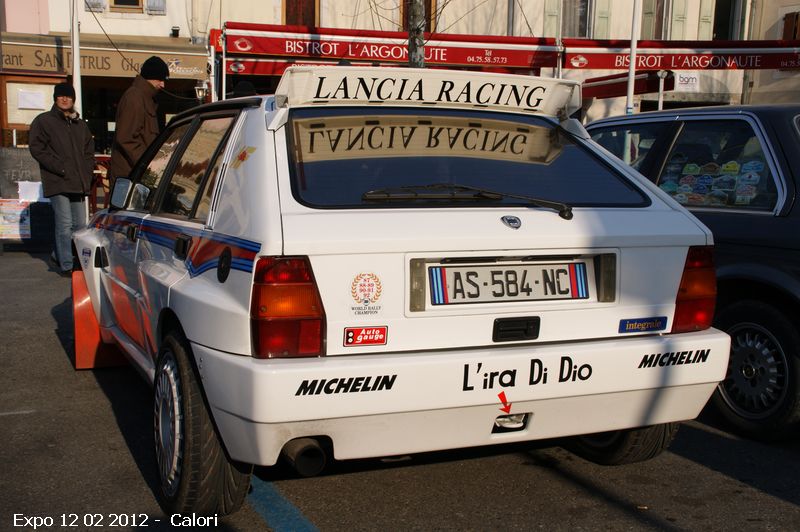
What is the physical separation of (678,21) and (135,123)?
16527 millimetres

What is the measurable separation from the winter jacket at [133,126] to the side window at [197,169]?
11.0 feet

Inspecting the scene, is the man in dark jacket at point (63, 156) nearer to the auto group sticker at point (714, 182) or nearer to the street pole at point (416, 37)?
the street pole at point (416, 37)

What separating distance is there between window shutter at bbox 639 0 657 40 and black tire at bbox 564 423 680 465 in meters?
17.9

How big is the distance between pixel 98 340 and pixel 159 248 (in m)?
1.92

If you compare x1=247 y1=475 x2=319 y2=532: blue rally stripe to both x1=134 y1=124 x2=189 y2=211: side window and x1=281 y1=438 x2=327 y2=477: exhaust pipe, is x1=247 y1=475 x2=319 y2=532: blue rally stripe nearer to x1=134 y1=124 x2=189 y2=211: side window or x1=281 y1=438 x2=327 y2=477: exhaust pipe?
x1=281 y1=438 x2=327 y2=477: exhaust pipe

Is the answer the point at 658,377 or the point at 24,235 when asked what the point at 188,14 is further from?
the point at 658,377

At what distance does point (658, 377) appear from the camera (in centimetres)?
318

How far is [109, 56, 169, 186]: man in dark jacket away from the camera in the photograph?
23.6 ft

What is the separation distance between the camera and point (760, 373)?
4.39 m

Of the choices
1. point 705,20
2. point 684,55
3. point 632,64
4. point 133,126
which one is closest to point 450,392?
A: point 133,126

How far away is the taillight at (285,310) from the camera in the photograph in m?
2.78

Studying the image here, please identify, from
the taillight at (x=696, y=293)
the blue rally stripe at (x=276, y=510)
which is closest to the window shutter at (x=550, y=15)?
the taillight at (x=696, y=293)

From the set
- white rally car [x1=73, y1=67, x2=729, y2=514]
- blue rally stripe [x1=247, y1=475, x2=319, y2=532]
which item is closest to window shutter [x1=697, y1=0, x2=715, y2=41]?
white rally car [x1=73, y1=67, x2=729, y2=514]

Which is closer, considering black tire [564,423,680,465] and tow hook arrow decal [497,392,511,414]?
tow hook arrow decal [497,392,511,414]
